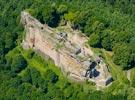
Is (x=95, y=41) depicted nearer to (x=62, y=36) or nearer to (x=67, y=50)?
(x=62, y=36)

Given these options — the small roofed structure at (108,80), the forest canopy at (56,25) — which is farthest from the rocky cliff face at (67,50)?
the forest canopy at (56,25)

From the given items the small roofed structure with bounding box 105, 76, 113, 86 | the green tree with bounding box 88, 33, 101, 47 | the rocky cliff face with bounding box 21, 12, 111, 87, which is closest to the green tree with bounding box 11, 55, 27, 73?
the rocky cliff face with bounding box 21, 12, 111, 87

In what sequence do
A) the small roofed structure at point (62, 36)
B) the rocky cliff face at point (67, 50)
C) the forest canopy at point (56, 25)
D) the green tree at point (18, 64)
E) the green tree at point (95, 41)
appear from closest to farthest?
the rocky cliff face at point (67, 50) → the forest canopy at point (56, 25) → the small roofed structure at point (62, 36) → the green tree at point (95, 41) → the green tree at point (18, 64)

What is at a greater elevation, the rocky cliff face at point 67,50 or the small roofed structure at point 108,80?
the rocky cliff face at point 67,50

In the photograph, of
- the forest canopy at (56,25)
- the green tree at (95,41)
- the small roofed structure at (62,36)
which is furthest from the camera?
the green tree at (95,41)

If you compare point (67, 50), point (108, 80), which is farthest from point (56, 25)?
point (108, 80)

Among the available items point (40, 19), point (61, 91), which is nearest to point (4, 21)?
point (40, 19)

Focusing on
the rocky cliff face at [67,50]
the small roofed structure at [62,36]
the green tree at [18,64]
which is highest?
the small roofed structure at [62,36]

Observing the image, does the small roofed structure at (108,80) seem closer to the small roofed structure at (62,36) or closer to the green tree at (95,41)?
the green tree at (95,41)

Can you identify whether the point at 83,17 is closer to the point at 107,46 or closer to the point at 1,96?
the point at 107,46
